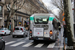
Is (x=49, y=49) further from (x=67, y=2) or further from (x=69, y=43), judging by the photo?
(x=67, y=2)

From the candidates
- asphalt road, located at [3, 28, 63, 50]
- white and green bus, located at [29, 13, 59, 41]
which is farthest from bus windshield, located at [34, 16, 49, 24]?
asphalt road, located at [3, 28, 63, 50]

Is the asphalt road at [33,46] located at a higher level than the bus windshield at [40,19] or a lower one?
lower

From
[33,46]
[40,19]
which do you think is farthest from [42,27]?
[33,46]

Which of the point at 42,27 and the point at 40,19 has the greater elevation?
the point at 40,19

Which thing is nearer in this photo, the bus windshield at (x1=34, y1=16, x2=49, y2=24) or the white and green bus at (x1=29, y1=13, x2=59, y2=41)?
the white and green bus at (x1=29, y1=13, x2=59, y2=41)

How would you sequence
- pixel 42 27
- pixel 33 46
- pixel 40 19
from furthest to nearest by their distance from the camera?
pixel 40 19
pixel 42 27
pixel 33 46

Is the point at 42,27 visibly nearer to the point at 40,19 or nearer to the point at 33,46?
the point at 40,19

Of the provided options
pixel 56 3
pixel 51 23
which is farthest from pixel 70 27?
pixel 56 3

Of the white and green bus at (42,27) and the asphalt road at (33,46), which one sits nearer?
the asphalt road at (33,46)

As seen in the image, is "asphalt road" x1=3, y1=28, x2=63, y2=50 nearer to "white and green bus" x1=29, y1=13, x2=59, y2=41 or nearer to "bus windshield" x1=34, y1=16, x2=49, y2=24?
"white and green bus" x1=29, y1=13, x2=59, y2=41

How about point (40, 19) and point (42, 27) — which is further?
point (40, 19)

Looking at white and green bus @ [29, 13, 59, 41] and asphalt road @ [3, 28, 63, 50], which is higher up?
white and green bus @ [29, 13, 59, 41]

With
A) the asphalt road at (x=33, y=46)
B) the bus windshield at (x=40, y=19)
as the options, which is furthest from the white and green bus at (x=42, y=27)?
the asphalt road at (x=33, y=46)

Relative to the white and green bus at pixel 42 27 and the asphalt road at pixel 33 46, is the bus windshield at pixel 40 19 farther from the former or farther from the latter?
the asphalt road at pixel 33 46
